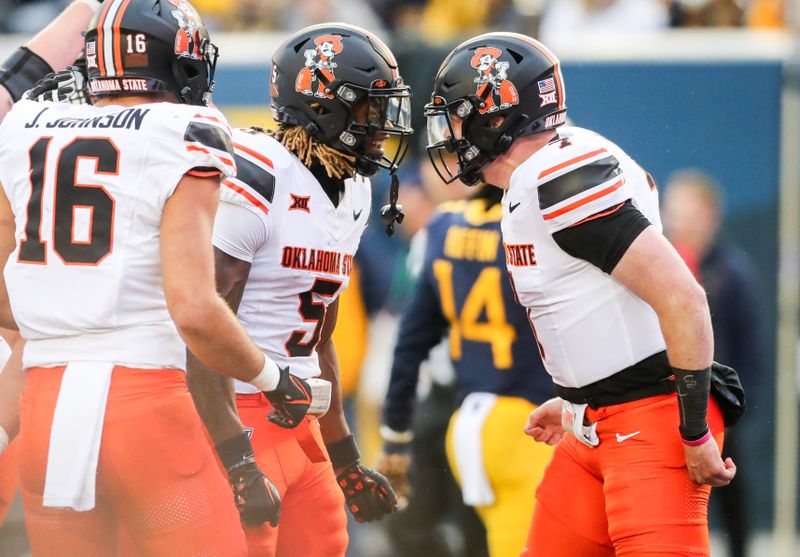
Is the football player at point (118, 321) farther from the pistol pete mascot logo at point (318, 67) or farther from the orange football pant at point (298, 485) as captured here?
the pistol pete mascot logo at point (318, 67)

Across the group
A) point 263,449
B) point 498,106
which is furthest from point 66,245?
point 498,106

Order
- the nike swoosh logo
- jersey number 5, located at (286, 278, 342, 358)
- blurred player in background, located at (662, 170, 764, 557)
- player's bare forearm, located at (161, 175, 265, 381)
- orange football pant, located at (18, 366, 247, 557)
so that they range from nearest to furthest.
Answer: player's bare forearm, located at (161, 175, 265, 381) < orange football pant, located at (18, 366, 247, 557) < the nike swoosh logo < jersey number 5, located at (286, 278, 342, 358) < blurred player in background, located at (662, 170, 764, 557)

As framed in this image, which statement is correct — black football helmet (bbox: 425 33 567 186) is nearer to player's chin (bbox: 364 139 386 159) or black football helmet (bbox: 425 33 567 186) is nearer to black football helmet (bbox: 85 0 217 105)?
player's chin (bbox: 364 139 386 159)

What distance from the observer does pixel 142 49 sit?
3506 mm

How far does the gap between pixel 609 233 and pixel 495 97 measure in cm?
Answer: 63

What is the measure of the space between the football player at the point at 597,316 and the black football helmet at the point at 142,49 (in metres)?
0.80

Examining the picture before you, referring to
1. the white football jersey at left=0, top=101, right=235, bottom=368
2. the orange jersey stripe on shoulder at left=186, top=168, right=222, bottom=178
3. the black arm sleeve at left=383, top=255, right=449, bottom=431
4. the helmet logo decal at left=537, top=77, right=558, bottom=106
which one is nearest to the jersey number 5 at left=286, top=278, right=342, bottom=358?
the white football jersey at left=0, top=101, right=235, bottom=368

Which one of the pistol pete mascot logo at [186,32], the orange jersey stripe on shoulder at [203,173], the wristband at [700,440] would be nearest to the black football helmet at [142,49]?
the pistol pete mascot logo at [186,32]

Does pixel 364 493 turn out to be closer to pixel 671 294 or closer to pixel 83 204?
pixel 671 294

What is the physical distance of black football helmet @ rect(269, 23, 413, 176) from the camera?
3979mm

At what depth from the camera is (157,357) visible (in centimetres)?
333

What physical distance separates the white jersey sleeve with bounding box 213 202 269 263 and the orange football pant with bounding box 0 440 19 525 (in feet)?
3.47

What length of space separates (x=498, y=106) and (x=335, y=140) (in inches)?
19.7

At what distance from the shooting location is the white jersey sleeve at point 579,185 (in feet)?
11.4
